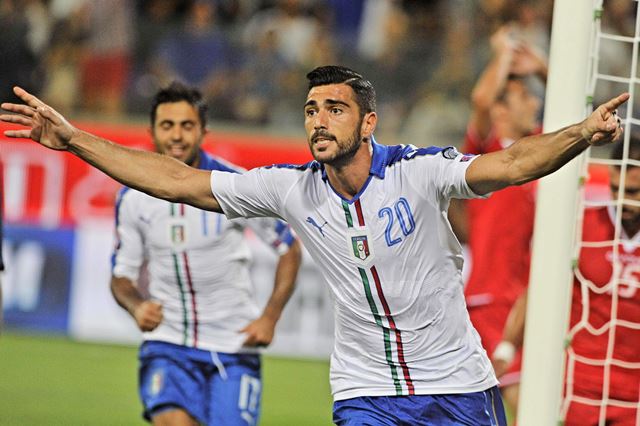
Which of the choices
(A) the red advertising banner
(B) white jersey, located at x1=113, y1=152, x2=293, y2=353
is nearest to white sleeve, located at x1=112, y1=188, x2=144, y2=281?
(B) white jersey, located at x1=113, y1=152, x2=293, y2=353

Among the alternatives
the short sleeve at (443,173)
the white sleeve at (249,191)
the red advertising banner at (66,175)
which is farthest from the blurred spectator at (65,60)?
the short sleeve at (443,173)

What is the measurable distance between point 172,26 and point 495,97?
6488 mm

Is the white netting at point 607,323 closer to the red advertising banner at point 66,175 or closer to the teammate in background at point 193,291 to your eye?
the teammate in background at point 193,291

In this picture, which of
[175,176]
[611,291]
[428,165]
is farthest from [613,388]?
[175,176]

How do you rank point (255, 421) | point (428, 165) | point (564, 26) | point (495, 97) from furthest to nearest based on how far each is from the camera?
point (495, 97)
point (255, 421)
point (564, 26)
point (428, 165)

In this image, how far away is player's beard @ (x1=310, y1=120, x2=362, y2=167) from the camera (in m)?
4.92

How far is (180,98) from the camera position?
677 cm

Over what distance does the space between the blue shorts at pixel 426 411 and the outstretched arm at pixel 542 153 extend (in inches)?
37.0

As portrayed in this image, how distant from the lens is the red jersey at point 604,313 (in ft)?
21.7

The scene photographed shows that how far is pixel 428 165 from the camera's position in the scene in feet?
16.1

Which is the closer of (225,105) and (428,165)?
(428,165)

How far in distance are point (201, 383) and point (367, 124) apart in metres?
2.15

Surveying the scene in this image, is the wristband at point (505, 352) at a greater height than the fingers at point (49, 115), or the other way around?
the fingers at point (49, 115)

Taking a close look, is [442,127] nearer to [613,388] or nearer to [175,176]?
[613,388]
